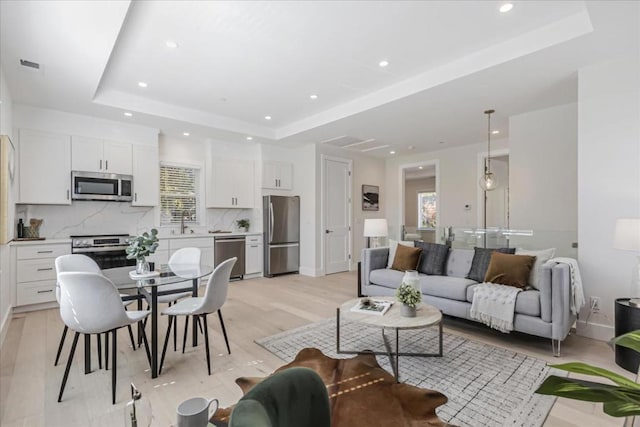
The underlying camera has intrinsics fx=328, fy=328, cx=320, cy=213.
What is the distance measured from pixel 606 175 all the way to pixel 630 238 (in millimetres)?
802

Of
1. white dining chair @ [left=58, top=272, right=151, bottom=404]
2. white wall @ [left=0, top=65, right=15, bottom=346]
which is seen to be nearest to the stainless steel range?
white wall @ [left=0, top=65, right=15, bottom=346]

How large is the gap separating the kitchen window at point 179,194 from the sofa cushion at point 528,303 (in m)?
5.25

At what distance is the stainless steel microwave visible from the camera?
4680 mm

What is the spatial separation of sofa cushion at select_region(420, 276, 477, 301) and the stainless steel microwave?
14.9 feet

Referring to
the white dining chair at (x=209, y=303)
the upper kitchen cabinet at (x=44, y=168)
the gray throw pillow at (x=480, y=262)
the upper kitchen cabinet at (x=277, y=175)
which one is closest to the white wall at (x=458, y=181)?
the upper kitchen cabinet at (x=277, y=175)

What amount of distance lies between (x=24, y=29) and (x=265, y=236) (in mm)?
4501

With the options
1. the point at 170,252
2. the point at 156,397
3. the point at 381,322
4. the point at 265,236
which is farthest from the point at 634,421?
the point at 265,236

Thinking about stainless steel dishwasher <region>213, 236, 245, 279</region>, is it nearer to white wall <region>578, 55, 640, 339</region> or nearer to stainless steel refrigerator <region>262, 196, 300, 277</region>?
stainless steel refrigerator <region>262, 196, 300, 277</region>

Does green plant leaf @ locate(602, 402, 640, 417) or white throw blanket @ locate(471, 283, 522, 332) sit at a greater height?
green plant leaf @ locate(602, 402, 640, 417)

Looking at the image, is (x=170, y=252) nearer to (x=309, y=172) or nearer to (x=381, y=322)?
(x=309, y=172)

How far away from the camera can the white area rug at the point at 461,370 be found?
79.7 inches

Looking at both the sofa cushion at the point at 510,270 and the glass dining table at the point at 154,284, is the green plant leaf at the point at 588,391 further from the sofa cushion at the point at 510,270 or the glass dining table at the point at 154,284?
the sofa cushion at the point at 510,270

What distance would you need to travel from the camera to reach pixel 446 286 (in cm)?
364

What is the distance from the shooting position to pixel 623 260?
312 centimetres
